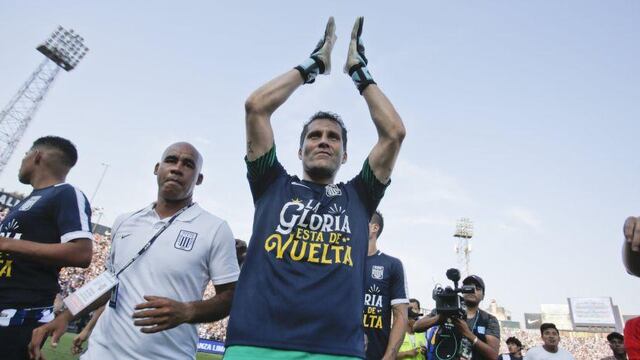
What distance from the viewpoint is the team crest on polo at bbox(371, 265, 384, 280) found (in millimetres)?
5207

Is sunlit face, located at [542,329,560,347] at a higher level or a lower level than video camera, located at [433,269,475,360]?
higher

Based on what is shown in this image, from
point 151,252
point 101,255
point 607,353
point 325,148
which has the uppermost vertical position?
point 607,353

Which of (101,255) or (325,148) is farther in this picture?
(101,255)

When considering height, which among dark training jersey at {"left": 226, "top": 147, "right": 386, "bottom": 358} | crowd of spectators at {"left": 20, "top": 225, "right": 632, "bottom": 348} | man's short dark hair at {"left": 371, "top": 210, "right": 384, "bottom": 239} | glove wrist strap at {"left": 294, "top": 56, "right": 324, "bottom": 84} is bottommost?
dark training jersey at {"left": 226, "top": 147, "right": 386, "bottom": 358}

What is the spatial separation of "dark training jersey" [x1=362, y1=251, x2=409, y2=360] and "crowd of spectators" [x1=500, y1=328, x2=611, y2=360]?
45.4 meters

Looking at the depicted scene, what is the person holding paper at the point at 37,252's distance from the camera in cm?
336

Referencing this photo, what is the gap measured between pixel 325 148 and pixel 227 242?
1.14m

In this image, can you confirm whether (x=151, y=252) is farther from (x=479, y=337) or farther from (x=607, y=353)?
(x=607, y=353)

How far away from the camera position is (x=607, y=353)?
46.0 metres

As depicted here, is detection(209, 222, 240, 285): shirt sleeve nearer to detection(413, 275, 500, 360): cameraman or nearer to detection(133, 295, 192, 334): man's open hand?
detection(133, 295, 192, 334): man's open hand

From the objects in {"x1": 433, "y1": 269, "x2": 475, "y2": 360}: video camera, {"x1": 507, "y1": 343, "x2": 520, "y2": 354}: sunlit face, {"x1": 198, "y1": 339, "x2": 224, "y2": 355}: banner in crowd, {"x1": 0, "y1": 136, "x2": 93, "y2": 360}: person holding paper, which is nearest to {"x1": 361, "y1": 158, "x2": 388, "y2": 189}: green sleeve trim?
{"x1": 0, "y1": 136, "x2": 93, "y2": 360}: person holding paper

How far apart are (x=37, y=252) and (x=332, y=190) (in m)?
2.47

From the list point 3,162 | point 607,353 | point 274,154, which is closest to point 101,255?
point 3,162

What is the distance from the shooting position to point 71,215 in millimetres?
3652
